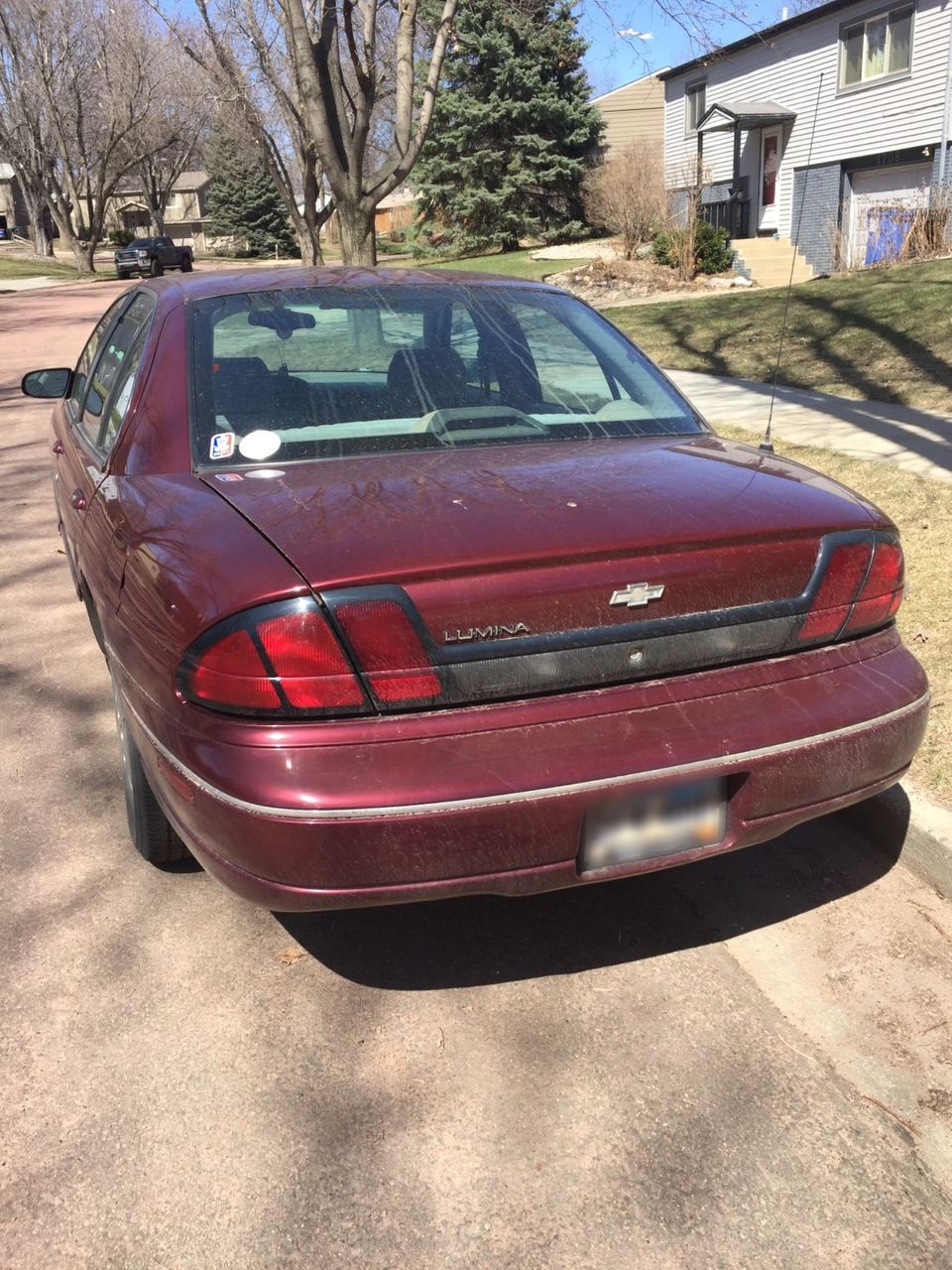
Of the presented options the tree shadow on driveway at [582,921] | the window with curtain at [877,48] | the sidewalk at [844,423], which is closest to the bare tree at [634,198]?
the window with curtain at [877,48]

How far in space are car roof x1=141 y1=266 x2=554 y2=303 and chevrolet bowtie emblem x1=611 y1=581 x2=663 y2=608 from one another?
5.64 feet

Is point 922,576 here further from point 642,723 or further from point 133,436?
point 133,436

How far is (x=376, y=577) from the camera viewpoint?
7.49 ft

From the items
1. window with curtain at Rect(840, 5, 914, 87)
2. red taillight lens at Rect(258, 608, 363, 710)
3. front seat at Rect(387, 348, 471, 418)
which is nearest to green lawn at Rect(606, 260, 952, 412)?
front seat at Rect(387, 348, 471, 418)

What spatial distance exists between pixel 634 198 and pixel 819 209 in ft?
15.5

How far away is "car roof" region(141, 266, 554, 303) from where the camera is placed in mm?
3557

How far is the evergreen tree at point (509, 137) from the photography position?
3238 centimetres

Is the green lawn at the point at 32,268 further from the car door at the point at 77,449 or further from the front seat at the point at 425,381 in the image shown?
the front seat at the point at 425,381

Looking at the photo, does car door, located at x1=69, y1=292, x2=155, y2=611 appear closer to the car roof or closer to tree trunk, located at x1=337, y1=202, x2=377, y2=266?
the car roof

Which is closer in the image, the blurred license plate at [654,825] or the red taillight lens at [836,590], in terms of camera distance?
the blurred license plate at [654,825]

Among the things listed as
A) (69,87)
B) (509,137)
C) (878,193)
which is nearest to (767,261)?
(878,193)

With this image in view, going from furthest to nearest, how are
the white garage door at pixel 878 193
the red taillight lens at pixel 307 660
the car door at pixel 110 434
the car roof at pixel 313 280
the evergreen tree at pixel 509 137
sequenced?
1. the evergreen tree at pixel 509 137
2. the white garage door at pixel 878 193
3. the car roof at pixel 313 280
4. the car door at pixel 110 434
5. the red taillight lens at pixel 307 660

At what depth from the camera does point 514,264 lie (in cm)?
3047

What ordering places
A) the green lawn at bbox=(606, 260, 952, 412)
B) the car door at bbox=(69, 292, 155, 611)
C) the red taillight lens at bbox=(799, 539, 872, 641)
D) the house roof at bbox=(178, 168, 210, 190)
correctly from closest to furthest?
the red taillight lens at bbox=(799, 539, 872, 641), the car door at bbox=(69, 292, 155, 611), the green lawn at bbox=(606, 260, 952, 412), the house roof at bbox=(178, 168, 210, 190)
